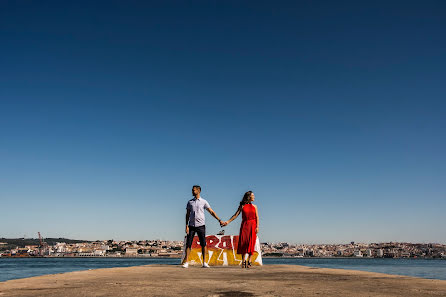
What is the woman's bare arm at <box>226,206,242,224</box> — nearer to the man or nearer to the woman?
the woman

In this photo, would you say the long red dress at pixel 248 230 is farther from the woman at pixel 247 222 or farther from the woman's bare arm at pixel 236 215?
the woman's bare arm at pixel 236 215

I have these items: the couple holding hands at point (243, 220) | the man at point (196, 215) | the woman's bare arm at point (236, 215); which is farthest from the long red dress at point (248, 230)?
the man at point (196, 215)

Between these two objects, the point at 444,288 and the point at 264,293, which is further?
the point at 444,288

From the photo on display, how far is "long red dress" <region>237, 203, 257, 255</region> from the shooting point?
10.6 metres

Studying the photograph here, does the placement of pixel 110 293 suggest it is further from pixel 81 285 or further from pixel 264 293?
pixel 264 293

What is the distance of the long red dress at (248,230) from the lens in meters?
10.6

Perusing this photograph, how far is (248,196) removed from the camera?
35.3 feet

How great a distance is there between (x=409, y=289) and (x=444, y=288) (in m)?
0.50

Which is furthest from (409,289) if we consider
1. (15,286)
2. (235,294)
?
(15,286)

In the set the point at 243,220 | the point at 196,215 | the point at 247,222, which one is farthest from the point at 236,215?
the point at 196,215

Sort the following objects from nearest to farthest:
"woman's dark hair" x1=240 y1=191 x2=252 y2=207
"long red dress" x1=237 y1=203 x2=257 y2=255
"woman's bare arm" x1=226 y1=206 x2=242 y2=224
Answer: "long red dress" x1=237 y1=203 x2=257 y2=255 < "woman's dark hair" x1=240 y1=191 x2=252 y2=207 < "woman's bare arm" x1=226 y1=206 x2=242 y2=224

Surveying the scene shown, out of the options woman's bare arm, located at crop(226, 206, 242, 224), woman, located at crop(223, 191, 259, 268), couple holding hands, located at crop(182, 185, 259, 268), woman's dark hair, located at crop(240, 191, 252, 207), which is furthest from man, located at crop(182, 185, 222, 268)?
woman's dark hair, located at crop(240, 191, 252, 207)

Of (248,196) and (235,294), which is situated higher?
(248,196)

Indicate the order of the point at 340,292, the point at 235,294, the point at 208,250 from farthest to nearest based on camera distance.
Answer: the point at 208,250 → the point at 340,292 → the point at 235,294
